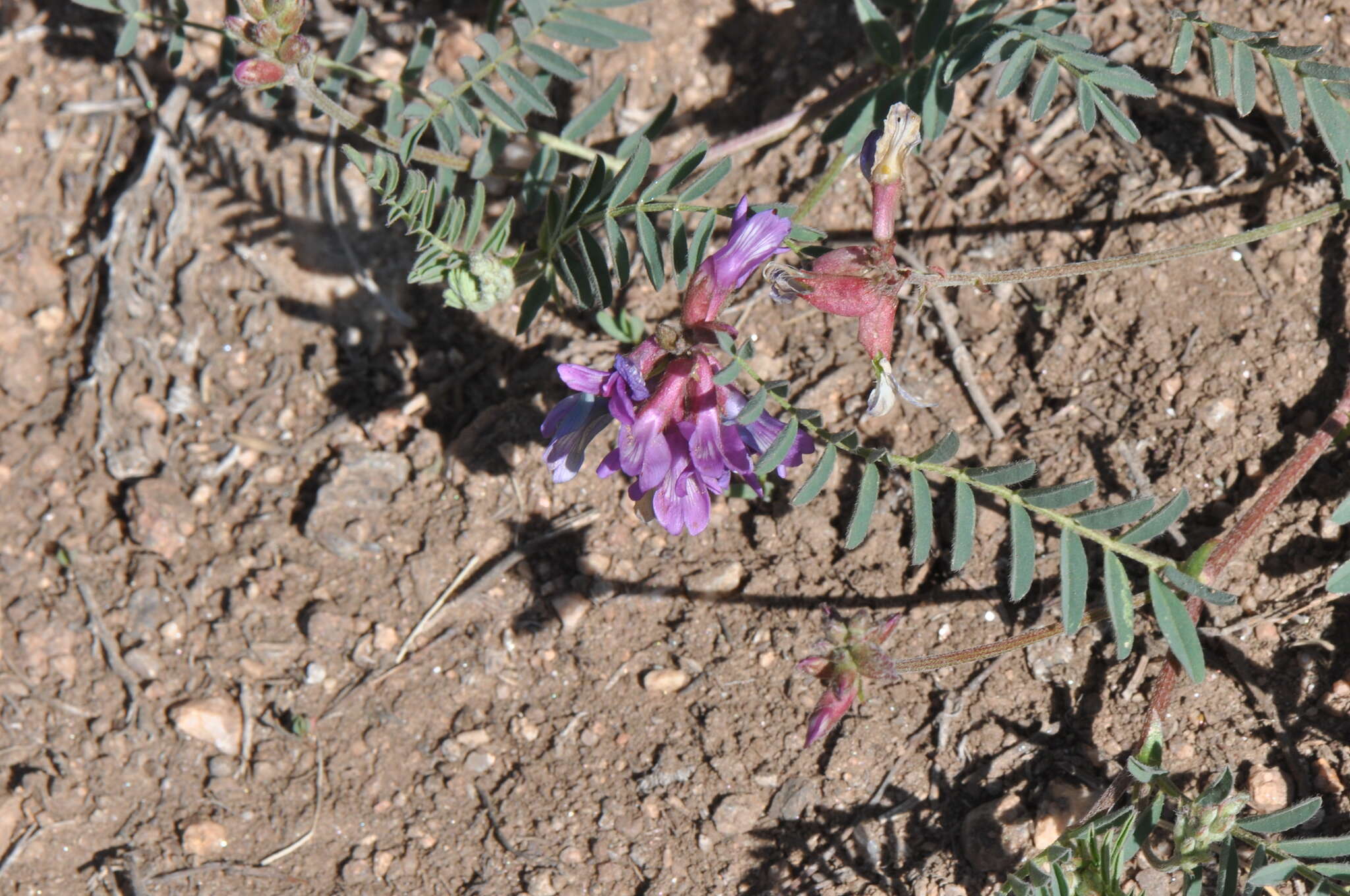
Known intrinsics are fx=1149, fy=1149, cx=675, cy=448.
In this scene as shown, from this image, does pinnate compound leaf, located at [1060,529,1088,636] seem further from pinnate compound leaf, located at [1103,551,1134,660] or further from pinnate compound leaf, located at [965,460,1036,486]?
pinnate compound leaf, located at [965,460,1036,486]

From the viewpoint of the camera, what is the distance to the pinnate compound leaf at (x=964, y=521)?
9.65ft

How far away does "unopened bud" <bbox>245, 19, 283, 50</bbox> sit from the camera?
123 inches

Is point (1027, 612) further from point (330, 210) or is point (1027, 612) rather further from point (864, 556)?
point (330, 210)

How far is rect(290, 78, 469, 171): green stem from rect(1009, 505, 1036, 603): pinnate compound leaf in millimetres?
2021

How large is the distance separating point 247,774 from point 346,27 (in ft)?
9.27

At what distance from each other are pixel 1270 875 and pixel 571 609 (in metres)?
2.05

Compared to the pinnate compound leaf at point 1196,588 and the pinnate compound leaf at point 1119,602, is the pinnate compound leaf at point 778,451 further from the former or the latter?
the pinnate compound leaf at point 1196,588

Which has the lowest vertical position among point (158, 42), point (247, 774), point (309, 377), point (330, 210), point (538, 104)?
point (247, 774)

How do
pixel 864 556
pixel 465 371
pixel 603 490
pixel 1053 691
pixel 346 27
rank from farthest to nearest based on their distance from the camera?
1. pixel 346 27
2. pixel 465 371
3. pixel 603 490
4. pixel 864 556
5. pixel 1053 691

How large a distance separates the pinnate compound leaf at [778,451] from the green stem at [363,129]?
1497 mm

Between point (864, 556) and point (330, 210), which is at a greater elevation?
point (330, 210)

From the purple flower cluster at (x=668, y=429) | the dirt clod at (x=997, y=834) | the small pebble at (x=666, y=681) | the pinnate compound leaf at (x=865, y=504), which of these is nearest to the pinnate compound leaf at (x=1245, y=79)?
the pinnate compound leaf at (x=865, y=504)

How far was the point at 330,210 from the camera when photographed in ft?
14.1

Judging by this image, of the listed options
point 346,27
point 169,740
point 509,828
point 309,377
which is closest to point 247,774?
point 169,740
